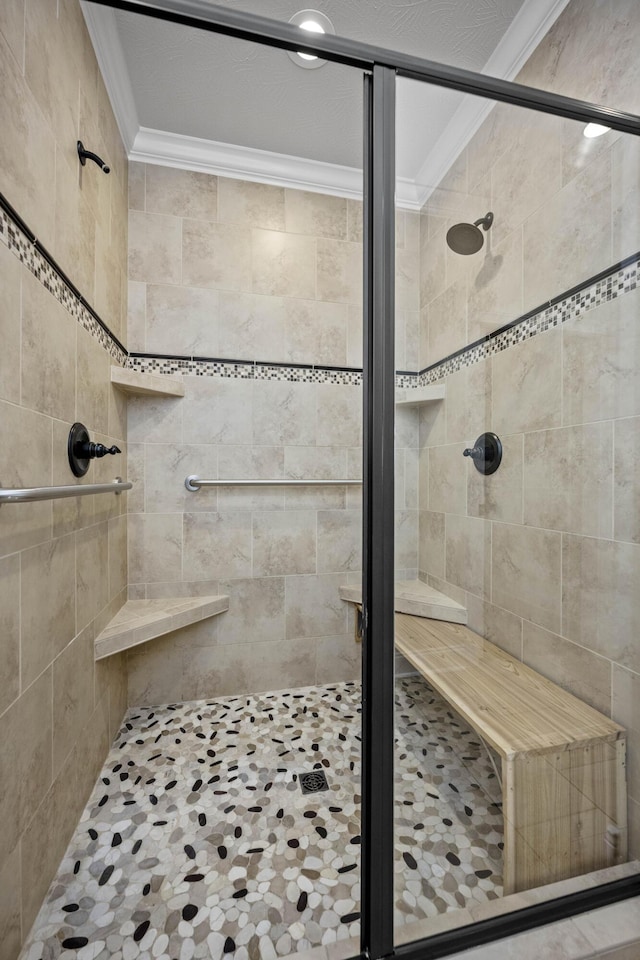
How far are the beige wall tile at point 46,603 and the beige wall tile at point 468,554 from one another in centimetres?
92

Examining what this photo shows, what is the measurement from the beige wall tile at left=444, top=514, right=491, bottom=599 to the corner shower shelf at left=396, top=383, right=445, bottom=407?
0.24m

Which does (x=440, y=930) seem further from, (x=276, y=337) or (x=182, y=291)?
(x=182, y=291)

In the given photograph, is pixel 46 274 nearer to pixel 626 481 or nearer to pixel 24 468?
pixel 24 468

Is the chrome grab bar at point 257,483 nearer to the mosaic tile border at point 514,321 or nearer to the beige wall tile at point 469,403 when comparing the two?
the mosaic tile border at point 514,321

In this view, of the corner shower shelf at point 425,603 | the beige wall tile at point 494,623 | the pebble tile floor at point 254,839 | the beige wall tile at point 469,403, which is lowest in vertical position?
the pebble tile floor at point 254,839

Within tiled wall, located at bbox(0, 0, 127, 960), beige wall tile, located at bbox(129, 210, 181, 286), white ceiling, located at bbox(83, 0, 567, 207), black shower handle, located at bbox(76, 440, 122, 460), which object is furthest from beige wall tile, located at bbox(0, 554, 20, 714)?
beige wall tile, located at bbox(129, 210, 181, 286)

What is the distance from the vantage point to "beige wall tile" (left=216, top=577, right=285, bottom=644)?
6.51 feet

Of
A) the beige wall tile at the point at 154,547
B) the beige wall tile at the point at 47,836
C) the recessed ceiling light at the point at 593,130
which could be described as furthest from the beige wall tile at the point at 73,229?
the beige wall tile at the point at 47,836

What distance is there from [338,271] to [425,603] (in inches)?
70.7

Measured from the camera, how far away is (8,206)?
34.2 inches

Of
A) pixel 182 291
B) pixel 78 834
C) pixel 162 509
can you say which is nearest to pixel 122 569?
pixel 162 509

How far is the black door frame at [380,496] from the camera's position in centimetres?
78

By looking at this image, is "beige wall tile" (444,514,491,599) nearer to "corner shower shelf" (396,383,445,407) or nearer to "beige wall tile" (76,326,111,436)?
"corner shower shelf" (396,383,445,407)

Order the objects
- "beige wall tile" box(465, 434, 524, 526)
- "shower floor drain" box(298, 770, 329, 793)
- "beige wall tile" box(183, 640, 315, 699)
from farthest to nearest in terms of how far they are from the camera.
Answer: "beige wall tile" box(183, 640, 315, 699) < "shower floor drain" box(298, 770, 329, 793) < "beige wall tile" box(465, 434, 524, 526)
